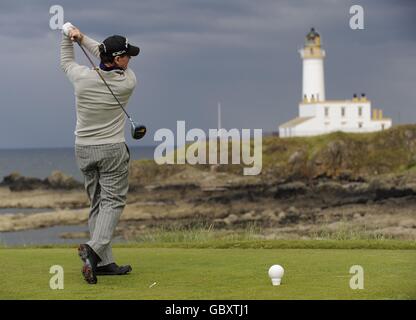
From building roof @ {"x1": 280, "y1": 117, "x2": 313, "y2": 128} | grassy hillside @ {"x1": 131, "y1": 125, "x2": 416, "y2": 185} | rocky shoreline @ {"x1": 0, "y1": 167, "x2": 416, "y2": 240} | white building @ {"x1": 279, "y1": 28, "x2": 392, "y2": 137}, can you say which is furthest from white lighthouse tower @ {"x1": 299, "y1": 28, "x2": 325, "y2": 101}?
rocky shoreline @ {"x1": 0, "y1": 167, "x2": 416, "y2": 240}

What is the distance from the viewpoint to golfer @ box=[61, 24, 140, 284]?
9.48m

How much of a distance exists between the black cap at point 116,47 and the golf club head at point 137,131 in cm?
71

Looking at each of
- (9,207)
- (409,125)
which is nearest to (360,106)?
(409,125)

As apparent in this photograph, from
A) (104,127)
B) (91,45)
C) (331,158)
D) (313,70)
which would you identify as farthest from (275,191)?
(104,127)

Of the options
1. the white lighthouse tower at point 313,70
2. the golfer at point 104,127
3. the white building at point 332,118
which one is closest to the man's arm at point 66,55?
the golfer at point 104,127

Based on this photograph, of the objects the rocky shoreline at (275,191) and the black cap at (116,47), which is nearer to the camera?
the black cap at (116,47)

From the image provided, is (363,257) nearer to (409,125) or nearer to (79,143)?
(79,143)

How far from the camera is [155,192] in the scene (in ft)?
221

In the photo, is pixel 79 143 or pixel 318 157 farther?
pixel 318 157

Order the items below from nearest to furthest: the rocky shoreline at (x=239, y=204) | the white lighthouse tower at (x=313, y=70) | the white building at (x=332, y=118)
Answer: the rocky shoreline at (x=239, y=204), the white building at (x=332, y=118), the white lighthouse tower at (x=313, y=70)

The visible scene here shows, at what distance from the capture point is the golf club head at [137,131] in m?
9.48

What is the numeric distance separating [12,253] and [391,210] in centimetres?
4299

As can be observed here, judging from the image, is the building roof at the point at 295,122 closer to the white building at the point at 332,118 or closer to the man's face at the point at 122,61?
the white building at the point at 332,118

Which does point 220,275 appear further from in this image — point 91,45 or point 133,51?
point 91,45
